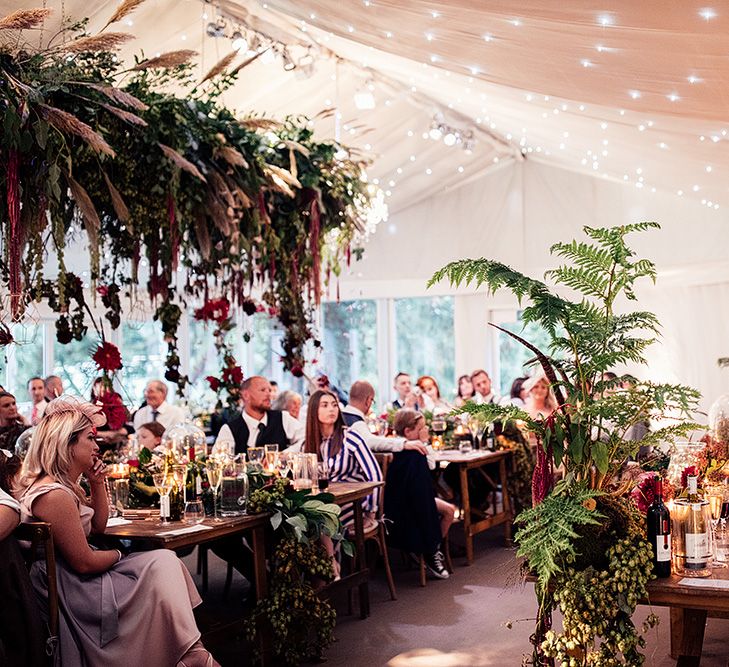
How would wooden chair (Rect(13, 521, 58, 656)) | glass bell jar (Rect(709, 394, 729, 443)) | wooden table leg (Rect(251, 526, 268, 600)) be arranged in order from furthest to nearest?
glass bell jar (Rect(709, 394, 729, 443)) < wooden table leg (Rect(251, 526, 268, 600)) < wooden chair (Rect(13, 521, 58, 656))

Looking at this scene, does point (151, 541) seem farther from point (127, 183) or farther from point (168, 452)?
point (127, 183)

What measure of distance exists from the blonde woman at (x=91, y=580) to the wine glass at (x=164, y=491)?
447 mm

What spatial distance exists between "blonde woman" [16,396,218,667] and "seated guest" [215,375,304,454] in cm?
245

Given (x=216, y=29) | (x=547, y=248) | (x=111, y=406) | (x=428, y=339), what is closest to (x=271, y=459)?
(x=111, y=406)

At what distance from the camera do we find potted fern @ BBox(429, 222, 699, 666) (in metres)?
2.91

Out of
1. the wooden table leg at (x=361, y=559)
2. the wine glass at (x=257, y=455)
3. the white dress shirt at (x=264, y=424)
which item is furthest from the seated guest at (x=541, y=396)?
the wine glass at (x=257, y=455)

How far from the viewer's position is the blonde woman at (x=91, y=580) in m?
3.63

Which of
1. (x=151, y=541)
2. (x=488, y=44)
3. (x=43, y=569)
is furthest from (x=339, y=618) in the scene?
(x=488, y=44)

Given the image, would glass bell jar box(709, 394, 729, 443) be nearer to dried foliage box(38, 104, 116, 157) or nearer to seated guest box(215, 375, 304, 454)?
seated guest box(215, 375, 304, 454)

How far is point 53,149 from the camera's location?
4.55m

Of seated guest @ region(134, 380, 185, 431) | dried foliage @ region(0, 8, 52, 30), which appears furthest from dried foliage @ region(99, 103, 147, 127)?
seated guest @ region(134, 380, 185, 431)

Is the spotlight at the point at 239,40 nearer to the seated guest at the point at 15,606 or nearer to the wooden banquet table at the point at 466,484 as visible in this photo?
the wooden banquet table at the point at 466,484

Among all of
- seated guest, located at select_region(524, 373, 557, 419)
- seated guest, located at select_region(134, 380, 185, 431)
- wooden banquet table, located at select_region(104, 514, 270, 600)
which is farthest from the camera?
seated guest, located at select_region(134, 380, 185, 431)

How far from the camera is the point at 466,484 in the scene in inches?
276
